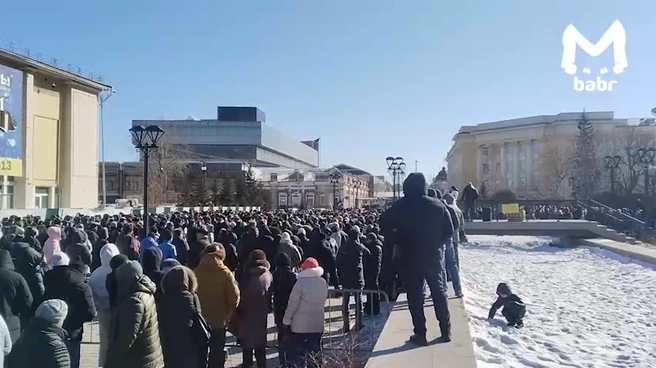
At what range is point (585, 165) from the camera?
2862 inches

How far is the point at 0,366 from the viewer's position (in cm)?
446

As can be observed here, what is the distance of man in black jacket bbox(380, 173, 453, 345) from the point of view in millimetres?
6668

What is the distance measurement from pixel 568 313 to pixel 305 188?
95.6m

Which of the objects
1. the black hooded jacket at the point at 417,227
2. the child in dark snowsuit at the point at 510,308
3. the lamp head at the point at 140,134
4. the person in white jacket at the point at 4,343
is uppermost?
the lamp head at the point at 140,134

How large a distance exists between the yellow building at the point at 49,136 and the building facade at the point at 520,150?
54900 millimetres

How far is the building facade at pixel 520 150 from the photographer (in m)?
88.6

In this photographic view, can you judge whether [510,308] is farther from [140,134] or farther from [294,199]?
[294,199]

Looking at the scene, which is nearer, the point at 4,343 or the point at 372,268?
the point at 4,343

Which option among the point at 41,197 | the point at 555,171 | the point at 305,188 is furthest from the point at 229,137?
the point at 41,197

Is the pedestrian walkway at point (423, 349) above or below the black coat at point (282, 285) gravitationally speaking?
below

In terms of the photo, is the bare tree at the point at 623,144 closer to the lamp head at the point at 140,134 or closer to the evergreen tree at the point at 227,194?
the evergreen tree at the point at 227,194

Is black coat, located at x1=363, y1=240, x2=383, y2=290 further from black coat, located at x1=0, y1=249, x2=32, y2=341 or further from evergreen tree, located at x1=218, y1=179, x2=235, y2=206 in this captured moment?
evergreen tree, located at x1=218, y1=179, x2=235, y2=206

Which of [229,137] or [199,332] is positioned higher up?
[229,137]

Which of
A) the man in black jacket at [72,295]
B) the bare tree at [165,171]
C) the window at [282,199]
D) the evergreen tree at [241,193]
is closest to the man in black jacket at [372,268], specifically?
the man in black jacket at [72,295]
